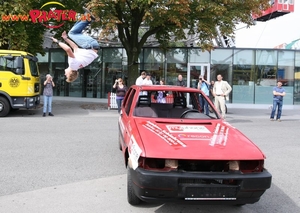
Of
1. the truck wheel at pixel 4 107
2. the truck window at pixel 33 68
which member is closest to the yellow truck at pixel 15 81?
the truck wheel at pixel 4 107

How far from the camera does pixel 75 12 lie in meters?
16.5

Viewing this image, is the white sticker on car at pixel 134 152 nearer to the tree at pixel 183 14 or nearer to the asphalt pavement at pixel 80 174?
the asphalt pavement at pixel 80 174

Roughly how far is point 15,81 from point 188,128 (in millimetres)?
10312

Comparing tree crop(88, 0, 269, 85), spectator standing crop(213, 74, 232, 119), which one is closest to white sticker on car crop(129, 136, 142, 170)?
spectator standing crop(213, 74, 232, 119)

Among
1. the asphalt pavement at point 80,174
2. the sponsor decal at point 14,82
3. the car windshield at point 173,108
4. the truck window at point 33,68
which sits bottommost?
the asphalt pavement at point 80,174

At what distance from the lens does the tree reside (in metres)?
13.6

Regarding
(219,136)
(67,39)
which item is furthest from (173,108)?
(67,39)

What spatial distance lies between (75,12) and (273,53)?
43.4 ft

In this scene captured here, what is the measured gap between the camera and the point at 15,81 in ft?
42.5

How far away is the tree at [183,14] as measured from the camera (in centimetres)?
1361

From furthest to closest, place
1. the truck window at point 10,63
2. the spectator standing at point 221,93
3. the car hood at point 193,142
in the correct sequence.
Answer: the truck window at point 10,63 < the spectator standing at point 221,93 < the car hood at point 193,142

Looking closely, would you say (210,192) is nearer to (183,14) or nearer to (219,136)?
(219,136)

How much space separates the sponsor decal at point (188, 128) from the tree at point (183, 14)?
9046 millimetres

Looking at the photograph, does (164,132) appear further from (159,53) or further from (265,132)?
(159,53)
